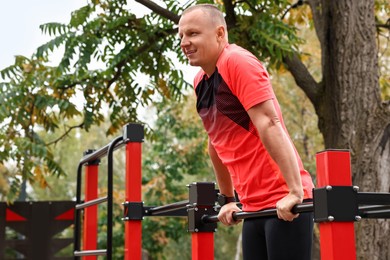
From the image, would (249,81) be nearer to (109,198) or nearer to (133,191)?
(109,198)

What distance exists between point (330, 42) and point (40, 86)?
3.44m

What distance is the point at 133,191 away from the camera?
486 cm

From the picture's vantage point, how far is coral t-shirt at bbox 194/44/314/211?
2.63m

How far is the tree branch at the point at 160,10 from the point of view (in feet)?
24.5

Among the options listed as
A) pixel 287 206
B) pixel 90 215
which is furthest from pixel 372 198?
pixel 90 215

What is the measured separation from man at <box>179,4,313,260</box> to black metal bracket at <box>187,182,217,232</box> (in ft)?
2.25

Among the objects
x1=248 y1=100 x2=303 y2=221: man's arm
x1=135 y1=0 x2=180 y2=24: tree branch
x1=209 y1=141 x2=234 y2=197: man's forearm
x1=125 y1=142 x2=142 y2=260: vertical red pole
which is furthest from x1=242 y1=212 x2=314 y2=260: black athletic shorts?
x1=135 y1=0 x2=180 y2=24: tree branch

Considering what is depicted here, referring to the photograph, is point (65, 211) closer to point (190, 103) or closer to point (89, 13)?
point (89, 13)

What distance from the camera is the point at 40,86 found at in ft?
28.2

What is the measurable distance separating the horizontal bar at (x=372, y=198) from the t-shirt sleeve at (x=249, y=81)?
486mm

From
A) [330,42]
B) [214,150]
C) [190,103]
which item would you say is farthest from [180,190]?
[214,150]

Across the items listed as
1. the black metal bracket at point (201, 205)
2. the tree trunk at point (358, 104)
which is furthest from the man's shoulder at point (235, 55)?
the tree trunk at point (358, 104)

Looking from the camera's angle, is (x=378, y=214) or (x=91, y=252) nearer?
(x=378, y=214)

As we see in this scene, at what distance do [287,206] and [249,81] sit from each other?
18.6 inches
